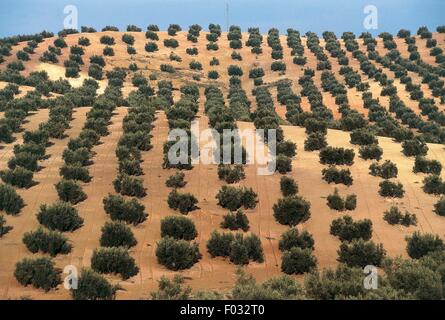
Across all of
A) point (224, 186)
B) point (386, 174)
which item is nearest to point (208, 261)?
point (224, 186)

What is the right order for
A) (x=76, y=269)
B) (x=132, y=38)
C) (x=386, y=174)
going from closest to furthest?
(x=76, y=269)
(x=386, y=174)
(x=132, y=38)

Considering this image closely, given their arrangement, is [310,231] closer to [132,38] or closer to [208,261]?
[208,261]

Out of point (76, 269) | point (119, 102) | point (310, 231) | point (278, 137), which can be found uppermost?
point (119, 102)
